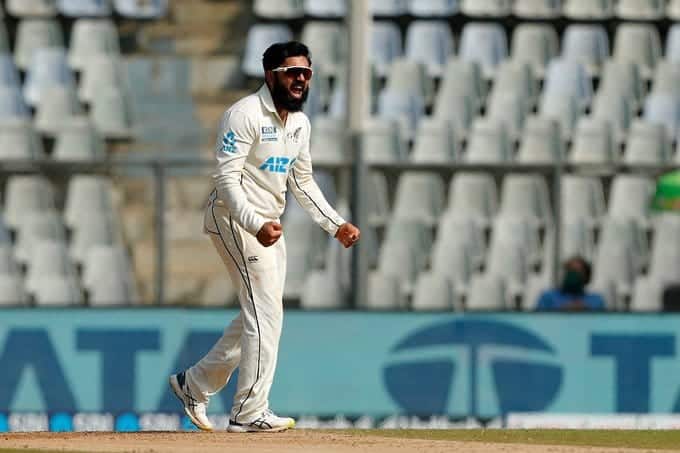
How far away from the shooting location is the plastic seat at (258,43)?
15.5m

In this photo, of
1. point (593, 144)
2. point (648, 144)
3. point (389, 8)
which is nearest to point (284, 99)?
point (593, 144)

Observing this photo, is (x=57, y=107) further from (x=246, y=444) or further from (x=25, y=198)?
(x=246, y=444)

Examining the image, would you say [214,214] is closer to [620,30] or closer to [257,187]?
[257,187]

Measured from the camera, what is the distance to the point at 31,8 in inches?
651

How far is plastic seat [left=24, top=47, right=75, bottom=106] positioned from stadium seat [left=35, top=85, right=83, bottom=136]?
0.22m

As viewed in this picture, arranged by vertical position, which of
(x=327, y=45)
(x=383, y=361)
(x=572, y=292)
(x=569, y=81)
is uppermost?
(x=327, y=45)

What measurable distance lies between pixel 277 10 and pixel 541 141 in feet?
10.1

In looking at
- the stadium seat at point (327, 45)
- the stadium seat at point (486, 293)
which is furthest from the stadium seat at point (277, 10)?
the stadium seat at point (486, 293)

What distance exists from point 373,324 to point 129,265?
2.40 meters

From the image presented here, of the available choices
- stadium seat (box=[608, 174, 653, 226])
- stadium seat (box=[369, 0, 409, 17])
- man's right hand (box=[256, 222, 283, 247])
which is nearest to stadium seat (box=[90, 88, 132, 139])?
stadium seat (box=[369, 0, 409, 17])

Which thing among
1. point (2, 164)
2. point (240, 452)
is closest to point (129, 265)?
point (2, 164)

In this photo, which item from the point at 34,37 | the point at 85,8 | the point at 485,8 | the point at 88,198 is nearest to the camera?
the point at 88,198

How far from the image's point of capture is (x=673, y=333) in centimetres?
1170

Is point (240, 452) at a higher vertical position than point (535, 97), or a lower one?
lower
